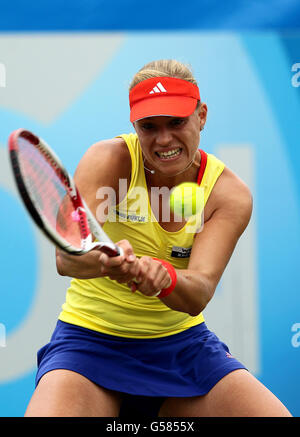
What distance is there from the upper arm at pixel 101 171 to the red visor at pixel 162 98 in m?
0.13

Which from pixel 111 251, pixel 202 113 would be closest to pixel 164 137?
pixel 202 113

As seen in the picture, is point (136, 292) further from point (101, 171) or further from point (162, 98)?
point (162, 98)

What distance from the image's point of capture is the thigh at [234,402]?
1.49 m

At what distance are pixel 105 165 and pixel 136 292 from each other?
39 cm

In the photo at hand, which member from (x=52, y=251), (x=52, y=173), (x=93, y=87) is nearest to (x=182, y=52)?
(x=93, y=87)

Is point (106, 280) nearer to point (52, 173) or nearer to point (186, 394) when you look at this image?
point (186, 394)

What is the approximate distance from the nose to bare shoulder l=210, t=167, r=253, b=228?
0.83ft

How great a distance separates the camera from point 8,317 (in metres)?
2.66

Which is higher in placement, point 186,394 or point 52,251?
point 52,251

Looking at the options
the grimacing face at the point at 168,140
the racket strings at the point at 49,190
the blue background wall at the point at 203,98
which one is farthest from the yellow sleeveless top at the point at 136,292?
the blue background wall at the point at 203,98

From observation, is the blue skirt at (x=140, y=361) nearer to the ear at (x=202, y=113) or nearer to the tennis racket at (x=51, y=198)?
the tennis racket at (x=51, y=198)

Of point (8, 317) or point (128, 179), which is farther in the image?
point (8, 317)

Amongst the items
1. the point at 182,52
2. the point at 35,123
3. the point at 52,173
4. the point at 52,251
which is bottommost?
the point at 52,251
